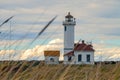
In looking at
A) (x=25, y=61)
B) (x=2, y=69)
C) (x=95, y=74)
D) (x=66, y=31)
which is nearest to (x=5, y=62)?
(x=2, y=69)

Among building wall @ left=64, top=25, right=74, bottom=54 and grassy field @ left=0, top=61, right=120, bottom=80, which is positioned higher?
grassy field @ left=0, top=61, right=120, bottom=80

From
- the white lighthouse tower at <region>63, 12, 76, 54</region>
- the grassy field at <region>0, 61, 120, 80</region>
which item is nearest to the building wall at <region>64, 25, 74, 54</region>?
the white lighthouse tower at <region>63, 12, 76, 54</region>

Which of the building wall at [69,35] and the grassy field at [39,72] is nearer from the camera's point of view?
the grassy field at [39,72]

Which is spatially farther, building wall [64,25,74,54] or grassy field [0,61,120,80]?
building wall [64,25,74,54]

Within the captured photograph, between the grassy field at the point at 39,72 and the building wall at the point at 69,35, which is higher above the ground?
the grassy field at the point at 39,72

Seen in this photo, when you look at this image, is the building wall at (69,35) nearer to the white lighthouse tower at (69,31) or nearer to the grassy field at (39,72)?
the white lighthouse tower at (69,31)

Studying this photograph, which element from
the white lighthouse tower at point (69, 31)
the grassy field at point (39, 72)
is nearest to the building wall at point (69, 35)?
the white lighthouse tower at point (69, 31)

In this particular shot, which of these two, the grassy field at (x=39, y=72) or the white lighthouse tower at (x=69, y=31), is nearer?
the grassy field at (x=39, y=72)

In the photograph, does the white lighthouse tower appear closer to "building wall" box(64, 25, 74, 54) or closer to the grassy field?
"building wall" box(64, 25, 74, 54)

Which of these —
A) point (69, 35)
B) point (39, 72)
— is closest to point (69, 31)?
point (69, 35)

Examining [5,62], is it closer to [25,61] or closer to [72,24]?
[25,61]

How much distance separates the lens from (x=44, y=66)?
11.8ft

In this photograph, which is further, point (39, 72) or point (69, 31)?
point (69, 31)

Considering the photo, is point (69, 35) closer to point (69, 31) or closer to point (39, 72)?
point (69, 31)
